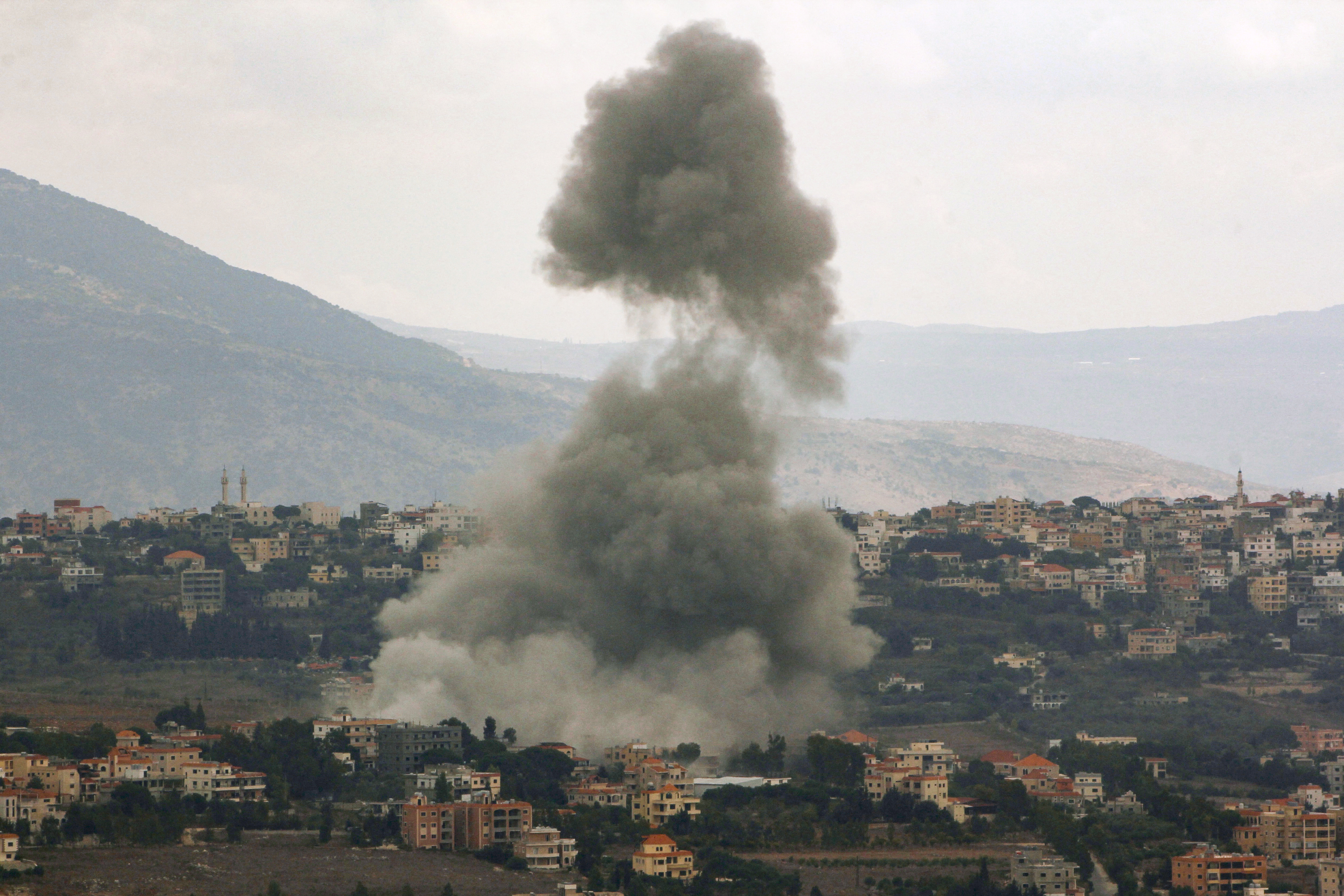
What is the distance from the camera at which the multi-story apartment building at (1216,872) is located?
54.0 metres

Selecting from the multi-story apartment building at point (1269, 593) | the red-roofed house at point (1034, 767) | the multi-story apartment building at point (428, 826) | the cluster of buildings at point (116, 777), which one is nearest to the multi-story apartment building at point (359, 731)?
the cluster of buildings at point (116, 777)

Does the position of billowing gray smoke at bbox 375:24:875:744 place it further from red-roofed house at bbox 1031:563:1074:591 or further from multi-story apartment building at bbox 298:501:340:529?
multi-story apartment building at bbox 298:501:340:529

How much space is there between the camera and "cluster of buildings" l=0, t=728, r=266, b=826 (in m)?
56.0

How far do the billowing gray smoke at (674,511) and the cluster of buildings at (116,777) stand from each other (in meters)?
7.52

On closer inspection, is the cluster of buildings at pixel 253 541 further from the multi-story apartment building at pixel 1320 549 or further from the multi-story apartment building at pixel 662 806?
the multi-story apartment building at pixel 1320 549

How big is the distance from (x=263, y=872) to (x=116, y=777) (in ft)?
24.4

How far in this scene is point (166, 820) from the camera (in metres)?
54.9

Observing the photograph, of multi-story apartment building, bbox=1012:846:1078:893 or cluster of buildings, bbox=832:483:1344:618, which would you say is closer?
multi-story apartment building, bbox=1012:846:1078:893

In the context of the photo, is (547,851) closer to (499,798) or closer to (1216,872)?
(499,798)

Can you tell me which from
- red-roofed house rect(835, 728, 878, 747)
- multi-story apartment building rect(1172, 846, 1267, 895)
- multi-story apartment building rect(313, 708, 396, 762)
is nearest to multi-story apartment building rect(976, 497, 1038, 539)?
red-roofed house rect(835, 728, 878, 747)

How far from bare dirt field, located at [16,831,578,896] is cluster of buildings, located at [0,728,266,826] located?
3.16m

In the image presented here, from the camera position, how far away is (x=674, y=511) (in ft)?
217

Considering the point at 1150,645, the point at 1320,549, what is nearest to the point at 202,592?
the point at 1150,645

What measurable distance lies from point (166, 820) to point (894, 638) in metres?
36.3
